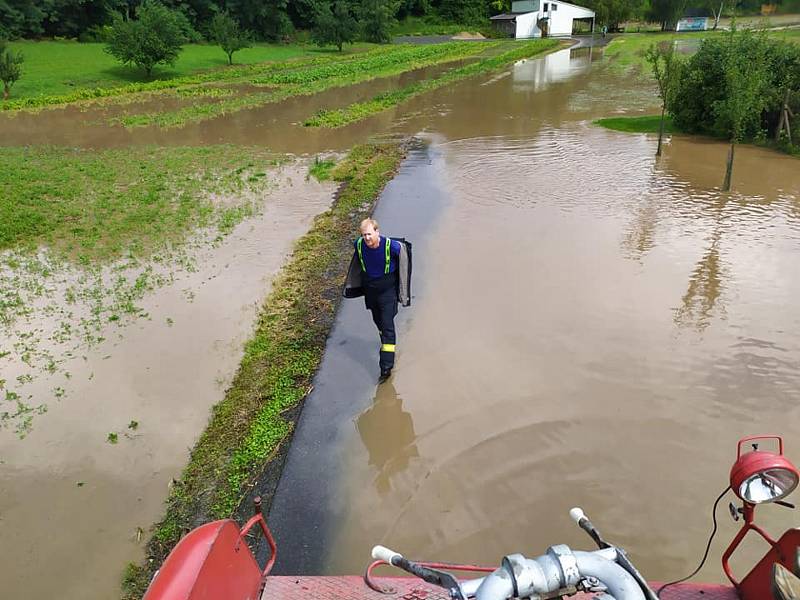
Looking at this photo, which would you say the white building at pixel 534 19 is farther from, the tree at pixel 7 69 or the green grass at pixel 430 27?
the tree at pixel 7 69

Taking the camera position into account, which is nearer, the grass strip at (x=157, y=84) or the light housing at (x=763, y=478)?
the light housing at (x=763, y=478)

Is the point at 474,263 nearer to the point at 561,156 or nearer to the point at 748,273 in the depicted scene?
the point at 748,273

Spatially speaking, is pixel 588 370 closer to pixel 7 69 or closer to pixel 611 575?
pixel 611 575

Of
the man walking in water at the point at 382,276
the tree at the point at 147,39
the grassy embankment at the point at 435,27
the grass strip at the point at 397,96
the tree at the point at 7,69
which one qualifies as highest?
the grassy embankment at the point at 435,27

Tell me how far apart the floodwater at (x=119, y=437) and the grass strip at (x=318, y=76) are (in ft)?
54.3

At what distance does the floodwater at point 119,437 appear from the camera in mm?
4262

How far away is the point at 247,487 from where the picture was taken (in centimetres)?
470

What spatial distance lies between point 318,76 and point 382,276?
3203 centimetres

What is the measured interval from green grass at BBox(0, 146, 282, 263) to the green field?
49.8 feet

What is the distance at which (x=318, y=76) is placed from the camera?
113ft

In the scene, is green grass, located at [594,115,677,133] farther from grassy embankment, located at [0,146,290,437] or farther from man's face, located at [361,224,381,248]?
man's face, located at [361,224,381,248]

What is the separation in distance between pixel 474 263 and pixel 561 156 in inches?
315

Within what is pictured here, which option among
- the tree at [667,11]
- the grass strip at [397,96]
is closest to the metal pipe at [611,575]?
the grass strip at [397,96]

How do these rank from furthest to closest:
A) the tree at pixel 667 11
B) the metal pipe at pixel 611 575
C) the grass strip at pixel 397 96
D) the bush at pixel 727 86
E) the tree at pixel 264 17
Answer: the tree at pixel 667 11 < the tree at pixel 264 17 < the grass strip at pixel 397 96 < the bush at pixel 727 86 < the metal pipe at pixel 611 575
